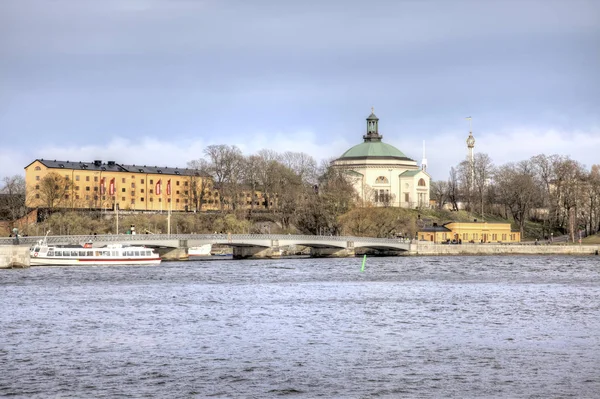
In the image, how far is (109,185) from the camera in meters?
149

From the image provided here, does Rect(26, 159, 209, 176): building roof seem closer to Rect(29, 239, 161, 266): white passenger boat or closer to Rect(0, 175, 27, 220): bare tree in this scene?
Rect(0, 175, 27, 220): bare tree

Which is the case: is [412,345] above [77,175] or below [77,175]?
below

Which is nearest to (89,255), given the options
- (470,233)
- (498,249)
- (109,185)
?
(109,185)

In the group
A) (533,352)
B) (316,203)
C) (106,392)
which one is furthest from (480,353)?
(316,203)

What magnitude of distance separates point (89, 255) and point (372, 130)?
101951 mm

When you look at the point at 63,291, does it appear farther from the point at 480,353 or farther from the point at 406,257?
the point at 406,257

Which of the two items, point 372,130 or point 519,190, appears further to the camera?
point 372,130

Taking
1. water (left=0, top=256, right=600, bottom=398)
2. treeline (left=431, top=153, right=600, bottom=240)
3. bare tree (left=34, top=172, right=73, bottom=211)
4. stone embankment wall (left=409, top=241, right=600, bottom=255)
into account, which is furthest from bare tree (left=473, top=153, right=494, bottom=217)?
water (left=0, top=256, right=600, bottom=398)

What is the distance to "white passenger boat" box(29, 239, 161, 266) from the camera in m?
92.9

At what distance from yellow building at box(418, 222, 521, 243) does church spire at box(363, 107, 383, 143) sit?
132 ft

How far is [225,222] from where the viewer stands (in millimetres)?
138375

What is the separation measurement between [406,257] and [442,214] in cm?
5038

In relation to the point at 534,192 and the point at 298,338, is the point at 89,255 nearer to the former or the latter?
the point at 298,338

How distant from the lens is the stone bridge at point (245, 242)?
101062 mm
